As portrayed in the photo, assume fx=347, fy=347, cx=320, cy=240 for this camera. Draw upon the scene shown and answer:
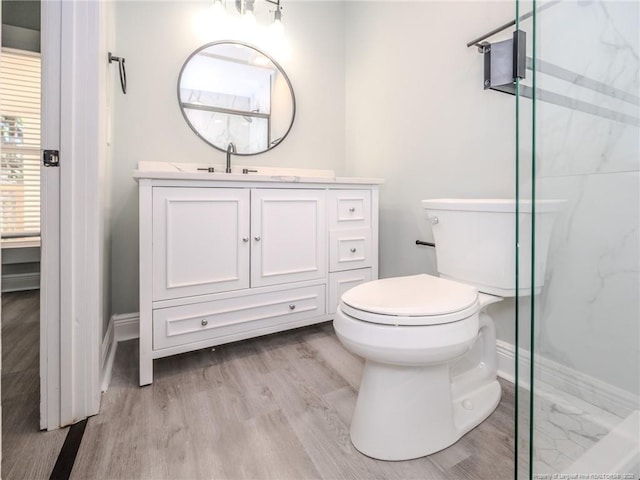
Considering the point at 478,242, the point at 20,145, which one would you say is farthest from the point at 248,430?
the point at 20,145

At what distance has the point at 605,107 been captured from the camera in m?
0.94

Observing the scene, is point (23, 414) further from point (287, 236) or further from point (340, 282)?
point (340, 282)

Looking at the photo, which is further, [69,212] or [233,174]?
[233,174]

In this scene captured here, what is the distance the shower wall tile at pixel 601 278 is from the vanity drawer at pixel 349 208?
1.06m

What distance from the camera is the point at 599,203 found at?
942 mm

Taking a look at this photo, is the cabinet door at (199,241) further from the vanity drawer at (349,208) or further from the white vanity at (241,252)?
the vanity drawer at (349,208)

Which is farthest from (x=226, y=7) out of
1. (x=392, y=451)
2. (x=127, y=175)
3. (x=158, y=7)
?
(x=392, y=451)

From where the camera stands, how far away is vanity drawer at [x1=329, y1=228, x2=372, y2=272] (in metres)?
1.79

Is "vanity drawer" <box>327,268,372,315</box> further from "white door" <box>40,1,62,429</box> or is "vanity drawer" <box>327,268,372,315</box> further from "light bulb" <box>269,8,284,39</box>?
"light bulb" <box>269,8,284,39</box>

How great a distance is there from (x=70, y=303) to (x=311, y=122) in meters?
1.76

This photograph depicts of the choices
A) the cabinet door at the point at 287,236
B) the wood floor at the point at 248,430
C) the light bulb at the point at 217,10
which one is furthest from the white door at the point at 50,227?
the light bulb at the point at 217,10

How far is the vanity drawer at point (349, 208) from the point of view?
178cm

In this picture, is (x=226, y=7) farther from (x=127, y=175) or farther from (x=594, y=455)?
(x=594, y=455)

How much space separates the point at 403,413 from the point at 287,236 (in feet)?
3.03
